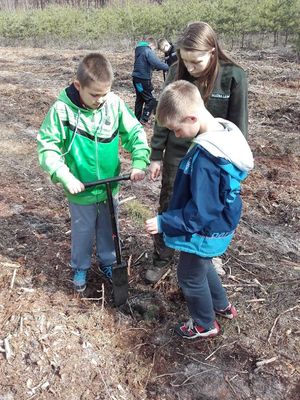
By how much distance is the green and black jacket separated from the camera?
2.65 meters

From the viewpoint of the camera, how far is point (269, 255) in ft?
12.8

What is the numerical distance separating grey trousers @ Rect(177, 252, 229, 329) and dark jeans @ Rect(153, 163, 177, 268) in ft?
1.92

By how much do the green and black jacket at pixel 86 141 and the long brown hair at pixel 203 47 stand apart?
1.65 feet

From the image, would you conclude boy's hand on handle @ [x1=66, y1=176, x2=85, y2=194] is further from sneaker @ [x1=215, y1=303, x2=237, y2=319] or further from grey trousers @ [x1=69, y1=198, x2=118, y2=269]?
sneaker @ [x1=215, y1=303, x2=237, y2=319]

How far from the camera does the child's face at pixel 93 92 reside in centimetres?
247

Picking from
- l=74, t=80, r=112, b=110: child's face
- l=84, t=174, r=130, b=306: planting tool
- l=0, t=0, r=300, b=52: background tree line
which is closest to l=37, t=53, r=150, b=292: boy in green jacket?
l=74, t=80, r=112, b=110: child's face

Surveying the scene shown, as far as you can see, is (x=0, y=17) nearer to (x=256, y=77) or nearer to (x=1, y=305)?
(x=256, y=77)

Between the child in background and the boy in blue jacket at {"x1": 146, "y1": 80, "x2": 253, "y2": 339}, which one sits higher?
the boy in blue jacket at {"x1": 146, "y1": 80, "x2": 253, "y2": 339}

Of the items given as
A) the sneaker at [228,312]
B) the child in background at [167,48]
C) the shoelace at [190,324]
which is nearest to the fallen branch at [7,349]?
the shoelace at [190,324]

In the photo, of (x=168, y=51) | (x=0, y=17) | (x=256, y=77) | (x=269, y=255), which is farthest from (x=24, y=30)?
(x=269, y=255)

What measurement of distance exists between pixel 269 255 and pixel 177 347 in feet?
4.80

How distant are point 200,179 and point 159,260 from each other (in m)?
1.37

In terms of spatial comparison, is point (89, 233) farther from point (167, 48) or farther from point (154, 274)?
point (167, 48)

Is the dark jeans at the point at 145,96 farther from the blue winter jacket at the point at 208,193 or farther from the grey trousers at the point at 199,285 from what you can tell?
the blue winter jacket at the point at 208,193
